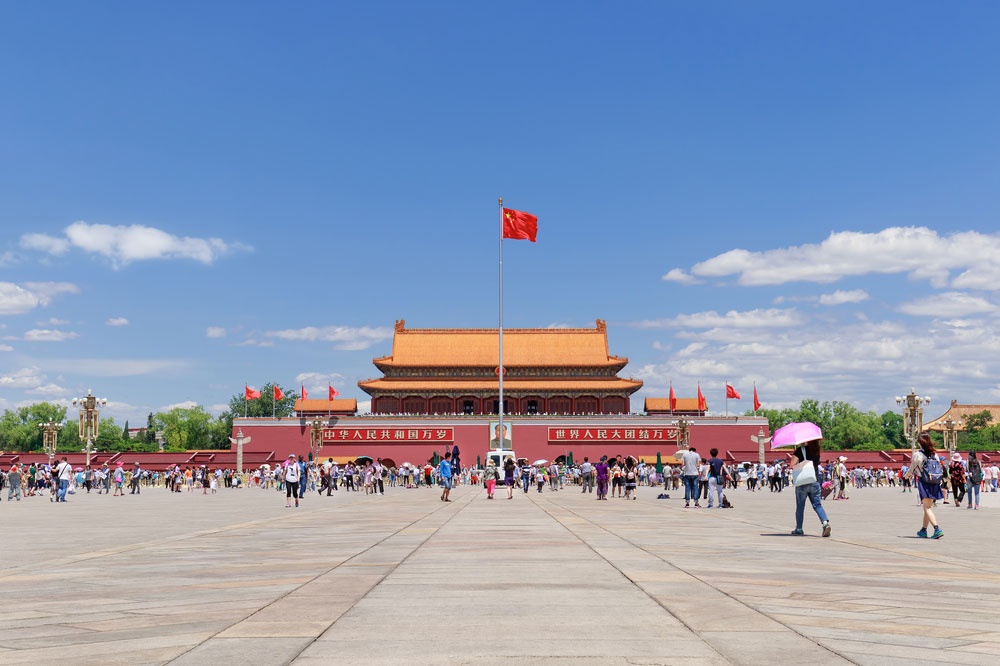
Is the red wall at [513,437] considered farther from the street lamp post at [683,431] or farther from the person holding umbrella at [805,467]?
the person holding umbrella at [805,467]

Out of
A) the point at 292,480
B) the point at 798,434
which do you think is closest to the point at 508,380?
the point at 292,480

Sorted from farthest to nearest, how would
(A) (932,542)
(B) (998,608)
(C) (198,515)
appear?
(C) (198,515) < (A) (932,542) < (B) (998,608)

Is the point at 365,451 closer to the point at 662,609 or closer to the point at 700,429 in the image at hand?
the point at 700,429

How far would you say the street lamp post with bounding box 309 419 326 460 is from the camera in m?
71.1

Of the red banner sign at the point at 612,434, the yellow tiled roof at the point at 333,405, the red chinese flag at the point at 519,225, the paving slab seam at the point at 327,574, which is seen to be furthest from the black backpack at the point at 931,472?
the yellow tiled roof at the point at 333,405

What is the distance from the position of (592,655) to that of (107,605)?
3.77m

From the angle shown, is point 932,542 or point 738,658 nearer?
point 738,658

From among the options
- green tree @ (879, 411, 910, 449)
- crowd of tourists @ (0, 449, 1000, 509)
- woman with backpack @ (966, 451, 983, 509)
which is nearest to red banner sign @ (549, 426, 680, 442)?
crowd of tourists @ (0, 449, 1000, 509)

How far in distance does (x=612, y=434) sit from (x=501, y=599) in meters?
66.4

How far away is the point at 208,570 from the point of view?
29.0 feet

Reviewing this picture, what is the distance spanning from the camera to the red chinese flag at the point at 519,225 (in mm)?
43938

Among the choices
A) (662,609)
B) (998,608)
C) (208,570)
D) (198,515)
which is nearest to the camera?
(662,609)

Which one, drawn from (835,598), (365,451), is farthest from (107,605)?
(365,451)

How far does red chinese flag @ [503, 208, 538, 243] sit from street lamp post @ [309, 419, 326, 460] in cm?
3239
